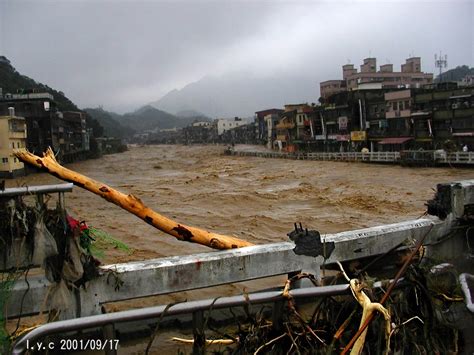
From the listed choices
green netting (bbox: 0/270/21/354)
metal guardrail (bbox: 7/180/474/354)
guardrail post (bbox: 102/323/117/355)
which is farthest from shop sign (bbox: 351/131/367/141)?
guardrail post (bbox: 102/323/117/355)

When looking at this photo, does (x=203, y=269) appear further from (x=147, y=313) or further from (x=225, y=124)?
(x=225, y=124)

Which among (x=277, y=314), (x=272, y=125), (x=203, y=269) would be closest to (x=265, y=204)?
(x=203, y=269)

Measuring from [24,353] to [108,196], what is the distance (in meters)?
3.40

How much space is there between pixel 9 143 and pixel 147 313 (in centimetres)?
4188

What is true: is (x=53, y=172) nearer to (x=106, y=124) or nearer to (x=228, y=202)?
(x=228, y=202)

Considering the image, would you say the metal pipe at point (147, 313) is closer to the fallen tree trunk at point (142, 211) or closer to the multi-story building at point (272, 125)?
the fallen tree trunk at point (142, 211)

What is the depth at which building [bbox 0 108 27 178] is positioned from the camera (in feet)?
126

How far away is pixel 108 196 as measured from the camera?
5758 millimetres

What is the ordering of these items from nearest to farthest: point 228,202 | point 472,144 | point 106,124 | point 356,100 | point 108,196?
point 108,196 < point 228,202 < point 472,144 < point 356,100 < point 106,124

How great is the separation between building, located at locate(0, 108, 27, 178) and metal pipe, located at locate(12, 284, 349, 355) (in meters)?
38.4

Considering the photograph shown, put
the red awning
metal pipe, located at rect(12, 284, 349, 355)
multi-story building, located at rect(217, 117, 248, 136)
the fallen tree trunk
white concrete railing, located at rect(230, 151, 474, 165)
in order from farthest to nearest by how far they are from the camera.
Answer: multi-story building, located at rect(217, 117, 248, 136) < the red awning < white concrete railing, located at rect(230, 151, 474, 165) < the fallen tree trunk < metal pipe, located at rect(12, 284, 349, 355)

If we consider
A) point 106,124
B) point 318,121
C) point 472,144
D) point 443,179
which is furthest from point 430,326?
point 106,124

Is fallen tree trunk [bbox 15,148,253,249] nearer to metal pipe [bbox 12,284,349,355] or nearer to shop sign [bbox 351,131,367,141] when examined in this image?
metal pipe [bbox 12,284,349,355]

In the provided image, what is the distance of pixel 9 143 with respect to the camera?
3959 cm
